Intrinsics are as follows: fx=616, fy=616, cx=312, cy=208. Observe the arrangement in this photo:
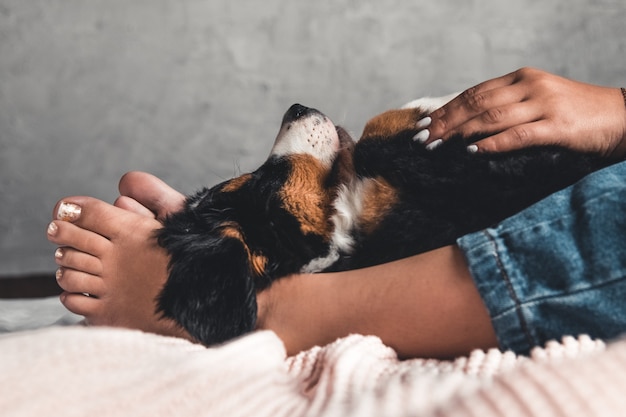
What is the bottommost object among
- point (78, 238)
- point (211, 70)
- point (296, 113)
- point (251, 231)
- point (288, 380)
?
point (288, 380)

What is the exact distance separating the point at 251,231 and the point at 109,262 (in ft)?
1.01

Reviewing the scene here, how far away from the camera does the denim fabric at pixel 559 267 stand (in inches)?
28.8

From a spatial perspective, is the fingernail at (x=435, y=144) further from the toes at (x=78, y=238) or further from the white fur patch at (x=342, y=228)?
the toes at (x=78, y=238)

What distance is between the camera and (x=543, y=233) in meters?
0.78

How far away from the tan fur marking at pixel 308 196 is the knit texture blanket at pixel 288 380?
263mm

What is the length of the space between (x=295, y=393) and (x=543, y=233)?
1.22 feet

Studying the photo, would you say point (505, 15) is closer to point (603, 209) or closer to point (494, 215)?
point (494, 215)

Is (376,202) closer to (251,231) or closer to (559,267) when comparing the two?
(251,231)

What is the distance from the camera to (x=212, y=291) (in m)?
0.93

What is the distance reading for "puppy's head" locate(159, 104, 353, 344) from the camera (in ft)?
3.05

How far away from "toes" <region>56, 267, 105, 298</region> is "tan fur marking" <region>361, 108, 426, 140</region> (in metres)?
0.57

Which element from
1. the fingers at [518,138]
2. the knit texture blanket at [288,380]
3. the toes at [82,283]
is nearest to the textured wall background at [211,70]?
the toes at [82,283]

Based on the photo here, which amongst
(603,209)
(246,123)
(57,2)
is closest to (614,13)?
(246,123)

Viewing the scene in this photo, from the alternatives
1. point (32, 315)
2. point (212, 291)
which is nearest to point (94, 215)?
point (32, 315)
